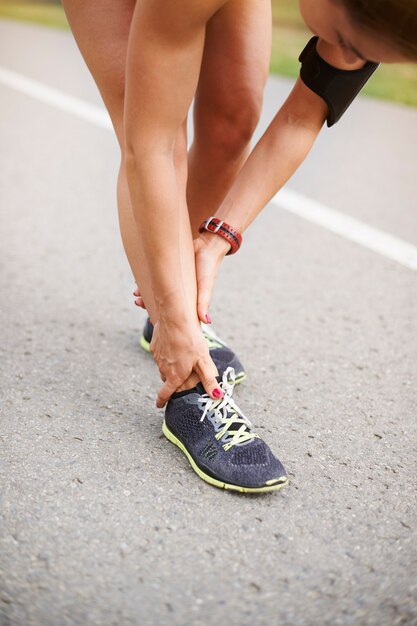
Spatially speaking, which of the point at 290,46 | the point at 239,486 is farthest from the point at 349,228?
the point at 290,46

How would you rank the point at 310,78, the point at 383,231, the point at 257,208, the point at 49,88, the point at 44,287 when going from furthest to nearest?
the point at 49,88, the point at 383,231, the point at 44,287, the point at 257,208, the point at 310,78

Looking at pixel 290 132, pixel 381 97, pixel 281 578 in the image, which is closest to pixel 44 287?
pixel 290 132

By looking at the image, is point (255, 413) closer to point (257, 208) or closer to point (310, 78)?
point (257, 208)

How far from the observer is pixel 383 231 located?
3.68 meters

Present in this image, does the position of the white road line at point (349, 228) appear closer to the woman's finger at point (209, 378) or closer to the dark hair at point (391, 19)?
the woman's finger at point (209, 378)

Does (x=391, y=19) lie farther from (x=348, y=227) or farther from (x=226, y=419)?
(x=348, y=227)

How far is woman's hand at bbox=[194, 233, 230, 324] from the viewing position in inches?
74.3

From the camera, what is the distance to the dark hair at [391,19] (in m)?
1.34

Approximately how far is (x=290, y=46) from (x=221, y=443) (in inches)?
340

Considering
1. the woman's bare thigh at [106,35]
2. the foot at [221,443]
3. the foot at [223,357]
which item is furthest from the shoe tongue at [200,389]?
the woman's bare thigh at [106,35]

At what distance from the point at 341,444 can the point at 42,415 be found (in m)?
0.77

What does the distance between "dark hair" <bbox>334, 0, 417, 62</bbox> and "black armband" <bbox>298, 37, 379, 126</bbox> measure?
0.43 m

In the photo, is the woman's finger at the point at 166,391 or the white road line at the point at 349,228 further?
the white road line at the point at 349,228

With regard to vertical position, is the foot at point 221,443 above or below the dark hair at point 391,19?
below
